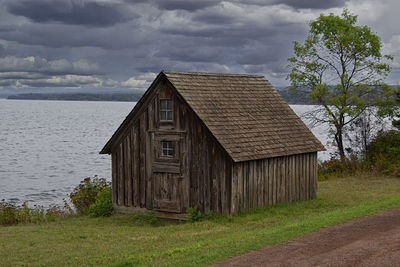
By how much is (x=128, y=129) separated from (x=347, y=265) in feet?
45.8

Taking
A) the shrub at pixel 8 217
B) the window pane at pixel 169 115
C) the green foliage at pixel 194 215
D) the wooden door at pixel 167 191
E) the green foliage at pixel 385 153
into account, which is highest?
the window pane at pixel 169 115

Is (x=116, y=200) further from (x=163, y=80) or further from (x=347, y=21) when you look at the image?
(x=347, y=21)

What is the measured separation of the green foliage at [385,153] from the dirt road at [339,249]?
1976 cm

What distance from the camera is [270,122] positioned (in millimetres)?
23031

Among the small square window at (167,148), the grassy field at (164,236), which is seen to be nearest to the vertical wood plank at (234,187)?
the grassy field at (164,236)

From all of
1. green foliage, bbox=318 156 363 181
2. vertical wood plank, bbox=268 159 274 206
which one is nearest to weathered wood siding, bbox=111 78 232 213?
vertical wood plank, bbox=268 159 274 206

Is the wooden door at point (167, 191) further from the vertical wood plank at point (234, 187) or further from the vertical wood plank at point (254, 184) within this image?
the vertical wood plank at point (254, 184)

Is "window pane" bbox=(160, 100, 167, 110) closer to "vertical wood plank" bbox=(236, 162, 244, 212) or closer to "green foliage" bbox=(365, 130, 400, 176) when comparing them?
"vertical wood plank" bbox=(236, 162, 244, 212)

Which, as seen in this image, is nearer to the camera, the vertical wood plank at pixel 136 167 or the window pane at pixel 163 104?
the window pane at pixel 163 104

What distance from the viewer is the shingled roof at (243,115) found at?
20263mm

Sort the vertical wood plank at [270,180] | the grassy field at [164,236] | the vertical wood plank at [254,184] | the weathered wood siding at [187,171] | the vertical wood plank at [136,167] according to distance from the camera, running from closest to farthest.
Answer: the grassy field at [164,236]
the weathered wood siding at [187,171]
the vertical wood plank at [254,184]
the vertical wood plank at [270,180]
the vertical wood plank at [136,167]

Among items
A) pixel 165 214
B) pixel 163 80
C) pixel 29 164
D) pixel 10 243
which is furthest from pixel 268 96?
pixel 29 164

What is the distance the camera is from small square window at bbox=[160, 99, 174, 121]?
21164 millimetres

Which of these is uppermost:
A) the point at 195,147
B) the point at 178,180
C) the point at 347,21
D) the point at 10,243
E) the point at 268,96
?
the point at 347,21
